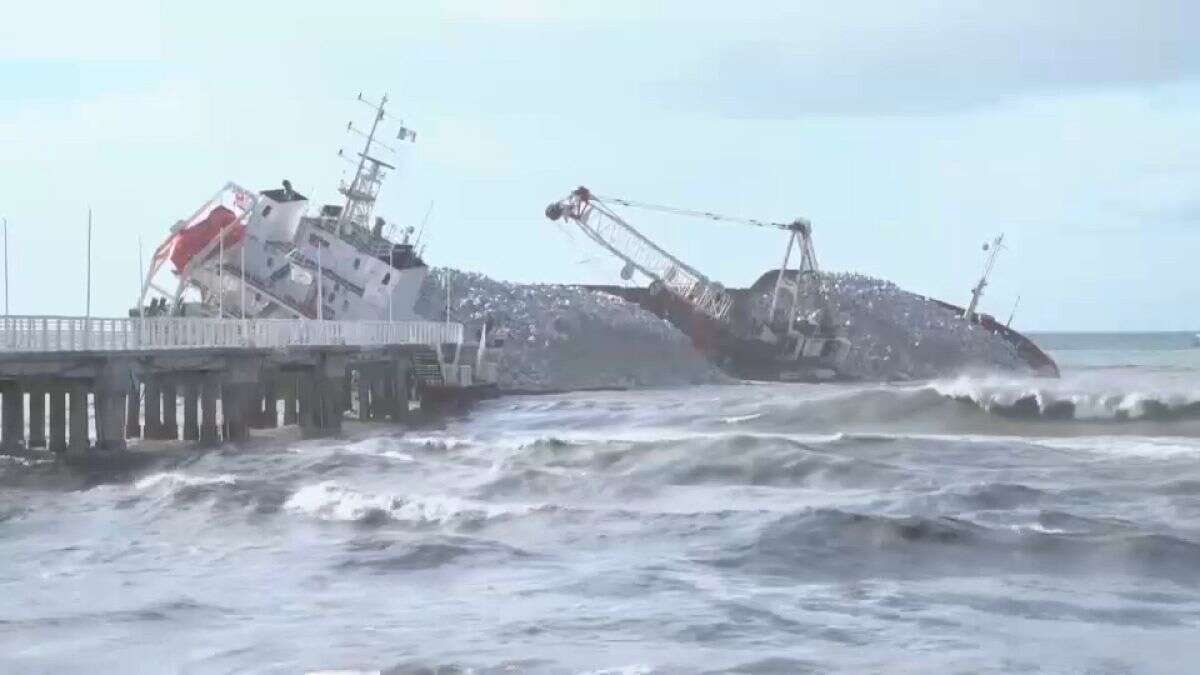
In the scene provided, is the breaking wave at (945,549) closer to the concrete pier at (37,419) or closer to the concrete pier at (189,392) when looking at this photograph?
the concrete pier at (189,392)

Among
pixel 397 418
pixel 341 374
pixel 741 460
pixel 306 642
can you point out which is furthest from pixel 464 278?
pixel 306 642

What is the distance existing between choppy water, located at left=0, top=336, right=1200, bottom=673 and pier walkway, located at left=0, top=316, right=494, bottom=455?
84.4 inches

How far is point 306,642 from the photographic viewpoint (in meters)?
17.0

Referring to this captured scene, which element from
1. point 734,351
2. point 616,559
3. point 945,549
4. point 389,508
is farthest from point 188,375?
point 734,351

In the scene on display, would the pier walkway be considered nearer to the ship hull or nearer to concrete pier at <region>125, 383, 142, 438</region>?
concrete pier at <region>125, 383, 142, 438</region>

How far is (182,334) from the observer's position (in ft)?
135

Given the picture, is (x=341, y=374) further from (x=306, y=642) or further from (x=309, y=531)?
(x=306, y=642)

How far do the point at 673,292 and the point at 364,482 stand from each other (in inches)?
2459

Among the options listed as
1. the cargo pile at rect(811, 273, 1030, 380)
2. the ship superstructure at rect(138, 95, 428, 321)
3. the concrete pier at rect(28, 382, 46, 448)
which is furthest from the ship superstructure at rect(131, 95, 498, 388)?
the cargo pile at rect(811, 273, 1030, 380)

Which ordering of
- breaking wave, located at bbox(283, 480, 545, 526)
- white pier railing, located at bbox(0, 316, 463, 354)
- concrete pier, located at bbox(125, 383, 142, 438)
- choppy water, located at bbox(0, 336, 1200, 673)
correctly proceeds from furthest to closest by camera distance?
concrete pier, located at bbox(125, 383, 142, 438), white pier railing, located at bbox(0, 316, 463, 354), breaking wave, located at bbox(283, 480, 545, 526), choppy water, located at bbox(0, 336, 1200, 673)

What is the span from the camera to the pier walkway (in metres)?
34.8

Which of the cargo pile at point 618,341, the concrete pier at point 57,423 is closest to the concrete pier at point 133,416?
the concrete pier at point 57,423

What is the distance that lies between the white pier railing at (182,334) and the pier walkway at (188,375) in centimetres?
4

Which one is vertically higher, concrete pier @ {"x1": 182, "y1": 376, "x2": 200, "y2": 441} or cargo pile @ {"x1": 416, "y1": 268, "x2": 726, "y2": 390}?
cargo pile @ {"x1": 416, "y1": 268, "x2": 726, "y2": 390}
